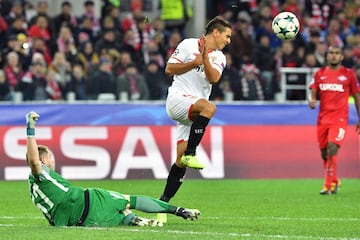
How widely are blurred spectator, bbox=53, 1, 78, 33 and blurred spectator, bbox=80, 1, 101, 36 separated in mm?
264

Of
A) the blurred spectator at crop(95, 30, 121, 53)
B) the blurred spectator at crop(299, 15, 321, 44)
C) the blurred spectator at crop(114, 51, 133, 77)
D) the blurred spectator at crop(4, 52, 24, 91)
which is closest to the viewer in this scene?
the blurred spectator at crop(4, 52, 24, 91)

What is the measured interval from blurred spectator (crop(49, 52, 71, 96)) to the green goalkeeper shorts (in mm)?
9759

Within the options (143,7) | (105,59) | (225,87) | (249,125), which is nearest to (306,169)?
(249,125)

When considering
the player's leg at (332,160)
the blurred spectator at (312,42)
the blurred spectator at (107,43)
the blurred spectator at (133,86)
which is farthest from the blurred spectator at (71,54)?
the player's leg at (332,160)

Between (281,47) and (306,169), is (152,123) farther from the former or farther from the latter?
(281,47)

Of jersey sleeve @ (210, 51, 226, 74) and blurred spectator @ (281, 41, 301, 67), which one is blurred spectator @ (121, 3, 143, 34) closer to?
blurred spectator @ (281, 41, 301, 67)

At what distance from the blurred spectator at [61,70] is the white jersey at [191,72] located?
854 cm

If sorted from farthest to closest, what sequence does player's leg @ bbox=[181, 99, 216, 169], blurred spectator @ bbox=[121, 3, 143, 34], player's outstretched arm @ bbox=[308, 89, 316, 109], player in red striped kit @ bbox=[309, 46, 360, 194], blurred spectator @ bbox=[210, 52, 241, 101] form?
blurred spectator @ bbox=[121, 3, 143, 34]
blurred spectator @ bbox=[210, 52, 241, 101]
player in red striped kit @ bbox=[309, 46, 360, 194]
player's outstretched arm @ bbox=[308, 89, 316, 109]
player's leg @ bbox=[181, 99, 216, 169]

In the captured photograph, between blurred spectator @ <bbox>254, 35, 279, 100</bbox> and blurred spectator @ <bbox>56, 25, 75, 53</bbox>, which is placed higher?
blurred spectator @ <bbox>56, 25, 75, 53</bbox>

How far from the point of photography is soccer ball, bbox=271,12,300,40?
14.2 m

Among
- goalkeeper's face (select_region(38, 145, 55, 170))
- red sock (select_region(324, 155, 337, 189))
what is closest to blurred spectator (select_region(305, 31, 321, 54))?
red sock (select_region(324, 155, 337, 189))

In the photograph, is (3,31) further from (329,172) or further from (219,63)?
(219,63)

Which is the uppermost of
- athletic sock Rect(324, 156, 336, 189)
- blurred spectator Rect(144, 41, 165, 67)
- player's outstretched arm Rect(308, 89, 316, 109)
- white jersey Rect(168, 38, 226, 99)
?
white jersey Rect(168, 38, 226, 99)

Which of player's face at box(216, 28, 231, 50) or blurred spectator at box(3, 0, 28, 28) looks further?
blurred spectator at box(3, 0, 28, 28)
